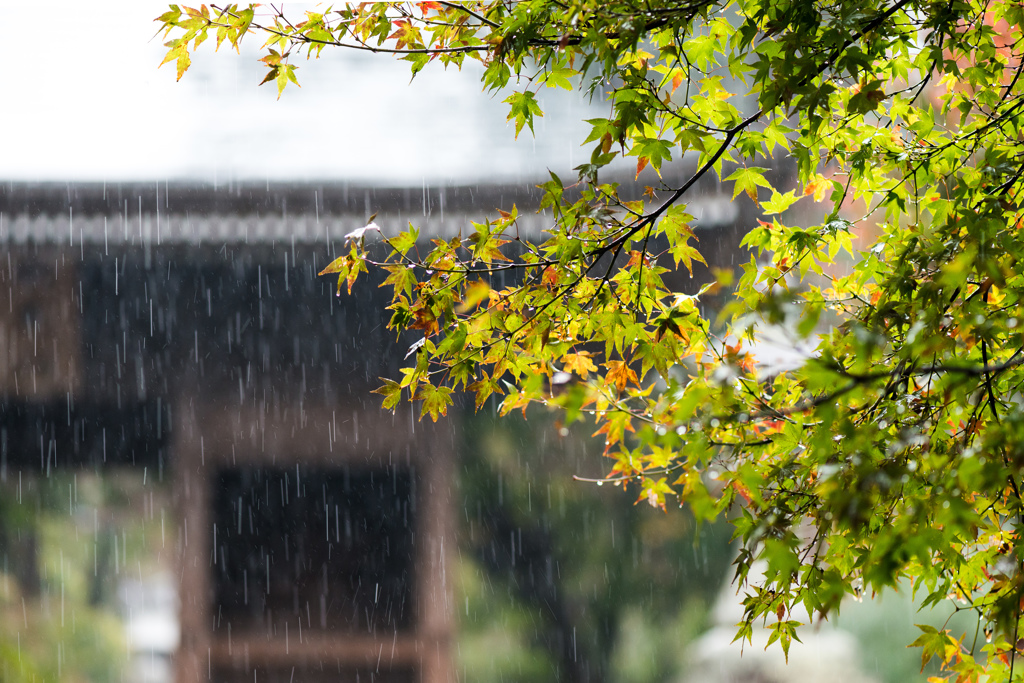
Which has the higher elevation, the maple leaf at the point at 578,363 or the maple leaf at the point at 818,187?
the maple leaf at the point at 818,187

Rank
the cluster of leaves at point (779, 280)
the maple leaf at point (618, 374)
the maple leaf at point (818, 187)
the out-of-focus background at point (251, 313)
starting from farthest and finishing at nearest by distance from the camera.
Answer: the out-of-focus background at point (251, 313)
the maple leaf at point (818, 187)
the maple leaf at point (618, 374)
the cluster of leaves at point (779, 280)

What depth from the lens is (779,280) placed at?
4.94 feet

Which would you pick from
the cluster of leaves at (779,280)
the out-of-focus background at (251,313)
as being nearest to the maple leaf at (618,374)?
the cluster of leaves at (779,280)

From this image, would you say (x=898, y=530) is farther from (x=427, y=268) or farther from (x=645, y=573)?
(x=645, y=573)

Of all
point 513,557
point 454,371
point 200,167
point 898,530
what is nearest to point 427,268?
point 454,371

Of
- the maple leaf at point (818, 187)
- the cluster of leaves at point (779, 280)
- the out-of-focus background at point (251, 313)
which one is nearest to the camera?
the cluster of leaves at point (779, 280)

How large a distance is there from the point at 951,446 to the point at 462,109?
13.5ft

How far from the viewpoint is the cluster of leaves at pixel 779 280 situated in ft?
3.68

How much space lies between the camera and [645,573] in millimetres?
6910

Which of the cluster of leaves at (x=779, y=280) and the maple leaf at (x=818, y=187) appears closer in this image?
the cluster of leaves at (x=779, y=280)

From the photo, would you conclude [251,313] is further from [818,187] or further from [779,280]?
[779,280]

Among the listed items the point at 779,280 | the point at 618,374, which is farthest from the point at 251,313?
the point at 779,280

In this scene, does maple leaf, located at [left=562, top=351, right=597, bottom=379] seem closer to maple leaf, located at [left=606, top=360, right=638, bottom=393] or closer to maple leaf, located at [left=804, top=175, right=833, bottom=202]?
maple leaf, located at [left=606, top=360, right=638, bottom=393]

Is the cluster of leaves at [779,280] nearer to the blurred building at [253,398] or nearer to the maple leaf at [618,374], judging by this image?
the maple leaf at [618,374]
